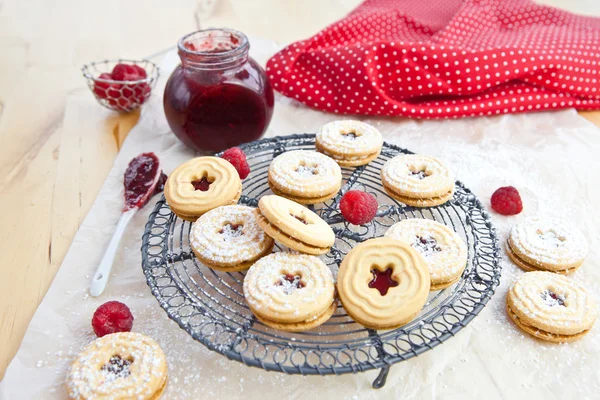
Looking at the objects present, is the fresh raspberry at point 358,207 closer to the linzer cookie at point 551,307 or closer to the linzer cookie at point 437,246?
the linzer cookie at point 437,246

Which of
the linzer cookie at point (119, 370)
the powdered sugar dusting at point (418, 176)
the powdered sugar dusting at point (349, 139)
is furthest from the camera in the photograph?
the powdered sugar dusting at point (349, 139)

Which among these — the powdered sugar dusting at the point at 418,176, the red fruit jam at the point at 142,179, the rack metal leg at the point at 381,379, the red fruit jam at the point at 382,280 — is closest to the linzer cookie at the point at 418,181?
the powdered sugar dusting at the point at 418,176

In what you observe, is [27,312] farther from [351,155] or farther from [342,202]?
[351,155]

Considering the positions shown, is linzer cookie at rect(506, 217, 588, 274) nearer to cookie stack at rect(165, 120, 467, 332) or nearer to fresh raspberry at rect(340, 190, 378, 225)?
cookie stack at rect(165, 120, 467, 332)

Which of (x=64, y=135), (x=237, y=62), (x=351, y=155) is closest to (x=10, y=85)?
(x=64, y=135)

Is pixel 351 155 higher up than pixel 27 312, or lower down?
higher up
